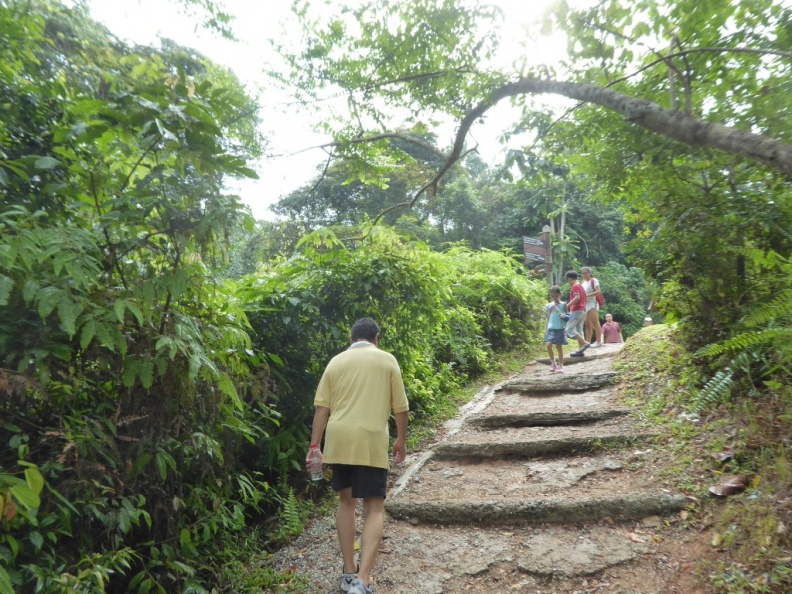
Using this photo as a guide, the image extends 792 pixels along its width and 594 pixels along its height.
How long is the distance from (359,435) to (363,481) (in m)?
0.31

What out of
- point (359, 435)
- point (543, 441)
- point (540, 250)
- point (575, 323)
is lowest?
point (543, 441)

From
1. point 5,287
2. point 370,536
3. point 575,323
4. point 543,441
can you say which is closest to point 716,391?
point 543,441

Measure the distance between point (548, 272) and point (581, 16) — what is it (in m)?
10.1

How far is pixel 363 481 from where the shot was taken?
348 centimetres

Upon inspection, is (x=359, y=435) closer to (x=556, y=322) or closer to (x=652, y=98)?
(x=652, y=98)

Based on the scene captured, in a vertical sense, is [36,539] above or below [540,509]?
above

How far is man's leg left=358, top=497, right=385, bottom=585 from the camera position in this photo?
335 centimetres

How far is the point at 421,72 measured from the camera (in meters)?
6.07

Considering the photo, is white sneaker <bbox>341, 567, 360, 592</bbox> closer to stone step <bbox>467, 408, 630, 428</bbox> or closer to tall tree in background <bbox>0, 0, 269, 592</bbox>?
tall tree in background <bbox>0, 0, 269, 592</bbox>

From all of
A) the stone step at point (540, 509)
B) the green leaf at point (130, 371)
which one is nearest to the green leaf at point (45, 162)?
the green leaf at point (130, 371)

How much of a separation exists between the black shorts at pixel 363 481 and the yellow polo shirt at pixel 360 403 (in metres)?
0.07

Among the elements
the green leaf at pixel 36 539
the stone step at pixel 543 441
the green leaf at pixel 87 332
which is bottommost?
the stone step at pixel 543 441

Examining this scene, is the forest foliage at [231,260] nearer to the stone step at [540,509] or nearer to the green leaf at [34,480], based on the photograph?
the green leaf at [34,480]

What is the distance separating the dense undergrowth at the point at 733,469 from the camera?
2.99m
